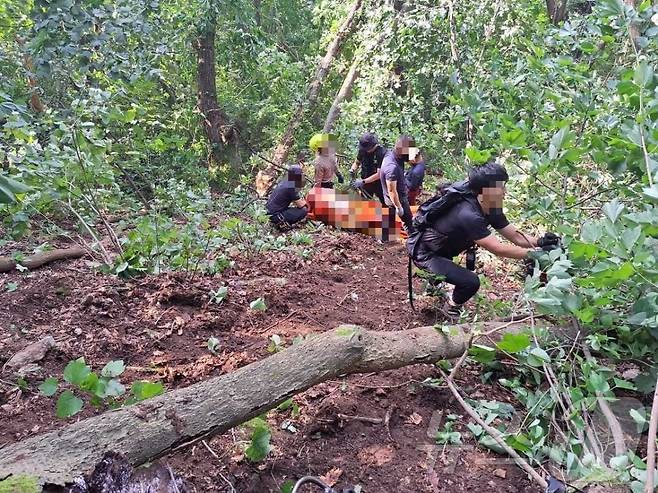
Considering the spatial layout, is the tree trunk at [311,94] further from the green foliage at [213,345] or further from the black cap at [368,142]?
the green foliage at [213,345]

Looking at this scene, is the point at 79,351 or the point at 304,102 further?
the point at 304,102

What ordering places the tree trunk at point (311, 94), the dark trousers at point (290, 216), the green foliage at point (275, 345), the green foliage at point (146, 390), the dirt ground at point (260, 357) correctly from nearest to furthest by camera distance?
the green foliage at point (146, 390), the dirt ground at point (260, 357), the green foliage at point (275, 345), the dark trousers at point (290, 216), the tree trunk at point (311, 94)

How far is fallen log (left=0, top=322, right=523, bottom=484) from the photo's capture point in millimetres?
1697

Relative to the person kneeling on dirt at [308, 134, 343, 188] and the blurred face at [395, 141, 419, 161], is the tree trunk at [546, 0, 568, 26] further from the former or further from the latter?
the blurred face at [395, 141, 419, 161]

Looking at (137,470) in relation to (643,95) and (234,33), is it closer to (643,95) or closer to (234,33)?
(643,95)

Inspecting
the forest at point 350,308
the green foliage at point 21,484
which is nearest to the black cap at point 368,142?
the forest at point 350,308

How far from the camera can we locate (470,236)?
12.4 ft

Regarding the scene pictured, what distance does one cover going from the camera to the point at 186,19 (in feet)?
30.8

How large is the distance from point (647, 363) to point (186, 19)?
9015 mm

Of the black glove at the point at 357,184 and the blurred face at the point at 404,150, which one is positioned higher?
the blurred face at the point at 404,150

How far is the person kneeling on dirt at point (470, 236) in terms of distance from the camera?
3.65 m

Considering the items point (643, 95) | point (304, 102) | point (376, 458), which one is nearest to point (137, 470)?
point (376, 458)

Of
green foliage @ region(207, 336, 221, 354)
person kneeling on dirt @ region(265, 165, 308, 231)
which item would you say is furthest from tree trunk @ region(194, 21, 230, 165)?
green foliage @ region(207, 336, 221, 354)

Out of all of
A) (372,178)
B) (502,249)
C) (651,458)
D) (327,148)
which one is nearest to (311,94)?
(327,148)
